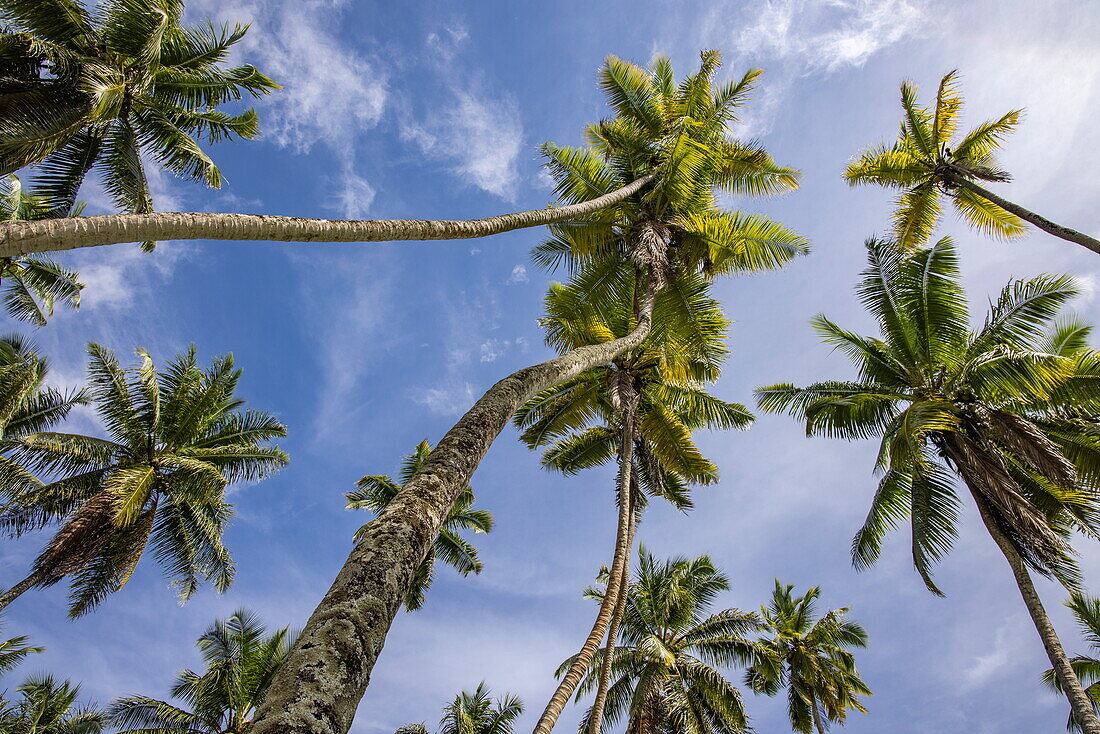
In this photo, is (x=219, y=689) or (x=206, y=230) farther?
(x=219, y=689)

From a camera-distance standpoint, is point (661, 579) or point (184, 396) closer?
point (184, 396)

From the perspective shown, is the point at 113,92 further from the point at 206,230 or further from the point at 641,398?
the point at 641,398

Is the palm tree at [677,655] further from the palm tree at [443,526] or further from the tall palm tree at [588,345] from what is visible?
the tall palm tree at [588,345]

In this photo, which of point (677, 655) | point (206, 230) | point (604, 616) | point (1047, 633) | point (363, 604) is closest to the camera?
point (363, 604)

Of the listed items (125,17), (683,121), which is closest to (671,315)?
(683,121)

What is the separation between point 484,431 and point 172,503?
1557 centimetres

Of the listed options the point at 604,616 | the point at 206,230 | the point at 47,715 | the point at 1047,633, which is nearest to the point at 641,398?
the point at 604,616

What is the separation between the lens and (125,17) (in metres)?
11.4

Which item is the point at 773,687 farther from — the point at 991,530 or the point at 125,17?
the point at 125,17

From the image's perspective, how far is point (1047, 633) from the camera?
10.7 m

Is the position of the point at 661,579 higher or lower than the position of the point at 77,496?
higher

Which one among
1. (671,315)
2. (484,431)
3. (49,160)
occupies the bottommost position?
(484,431)

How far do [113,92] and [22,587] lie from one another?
454 inches

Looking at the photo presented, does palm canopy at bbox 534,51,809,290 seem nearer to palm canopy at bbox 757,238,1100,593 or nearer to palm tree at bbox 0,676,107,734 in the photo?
palm canopy at bbox 757,238,1100,593
